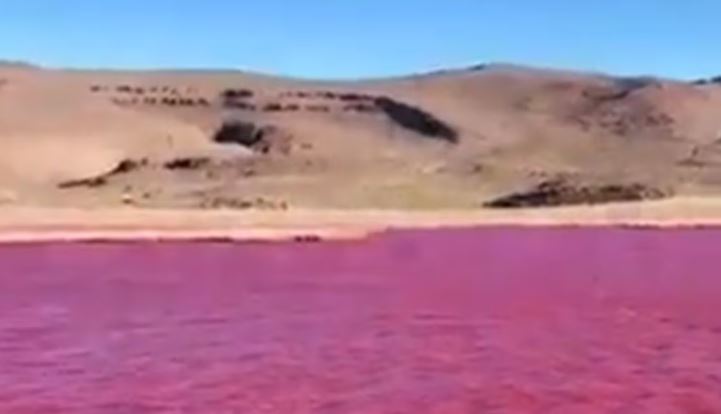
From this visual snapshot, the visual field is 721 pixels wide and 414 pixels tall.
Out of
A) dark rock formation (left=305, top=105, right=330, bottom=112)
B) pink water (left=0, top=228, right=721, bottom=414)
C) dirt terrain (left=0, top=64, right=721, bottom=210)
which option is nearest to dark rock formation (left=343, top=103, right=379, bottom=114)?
dirt terrain (left=0, top=64, right=721, bottom=210)

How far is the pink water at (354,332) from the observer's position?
41.0ft

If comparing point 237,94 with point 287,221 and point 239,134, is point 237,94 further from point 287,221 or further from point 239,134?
point 287,221

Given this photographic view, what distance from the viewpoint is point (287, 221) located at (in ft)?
132

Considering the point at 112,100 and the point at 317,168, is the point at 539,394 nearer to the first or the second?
the point at 317,168

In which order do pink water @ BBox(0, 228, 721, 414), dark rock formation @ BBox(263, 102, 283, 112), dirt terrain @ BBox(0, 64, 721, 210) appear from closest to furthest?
pink water @ BBox(0, 228, 721, 414)
dirt terrain @ BBox(0, 64, 721, 210)
dark rock formation @ BBox(263, 102, 283, 112)

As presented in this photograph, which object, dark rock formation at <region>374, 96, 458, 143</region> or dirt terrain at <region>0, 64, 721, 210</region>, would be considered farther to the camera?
dark rock formation at <region>374, 96, 458, 143</region>

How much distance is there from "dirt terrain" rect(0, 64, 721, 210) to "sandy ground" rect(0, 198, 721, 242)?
20.3ft

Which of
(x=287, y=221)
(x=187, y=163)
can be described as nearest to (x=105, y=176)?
(x=187, y=163)

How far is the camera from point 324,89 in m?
111

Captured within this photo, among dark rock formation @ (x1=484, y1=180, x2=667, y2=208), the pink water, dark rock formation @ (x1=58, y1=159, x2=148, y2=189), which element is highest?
dark rock formation @ (x1=58, y1=159, x2=148, y2=189)

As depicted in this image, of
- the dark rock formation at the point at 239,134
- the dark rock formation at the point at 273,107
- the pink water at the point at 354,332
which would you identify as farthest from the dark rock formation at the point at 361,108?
the pink water at the point at 354,332

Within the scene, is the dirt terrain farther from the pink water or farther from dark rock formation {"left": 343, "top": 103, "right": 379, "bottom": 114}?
the pink water

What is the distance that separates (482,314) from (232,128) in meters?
79.4

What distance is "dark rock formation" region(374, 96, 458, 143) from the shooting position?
321 ft
